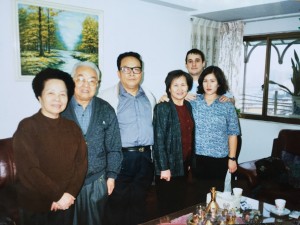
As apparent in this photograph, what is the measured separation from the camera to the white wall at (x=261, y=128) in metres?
4.24

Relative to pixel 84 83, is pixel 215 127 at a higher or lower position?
lower

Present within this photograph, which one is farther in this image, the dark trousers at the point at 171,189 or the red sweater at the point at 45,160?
the dark trousers at the point at 171,189

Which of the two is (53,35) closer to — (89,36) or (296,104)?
(89,36)

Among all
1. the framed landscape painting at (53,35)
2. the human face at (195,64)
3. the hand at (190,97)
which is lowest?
the hand at (190,97)

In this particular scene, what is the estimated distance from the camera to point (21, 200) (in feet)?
5.42

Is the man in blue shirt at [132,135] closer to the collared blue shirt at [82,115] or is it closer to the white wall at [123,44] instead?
the collared blue shirt at [82,115]

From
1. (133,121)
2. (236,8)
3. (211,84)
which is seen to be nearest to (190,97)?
(211,84)

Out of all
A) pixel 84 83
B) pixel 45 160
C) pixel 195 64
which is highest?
pixel 195 64

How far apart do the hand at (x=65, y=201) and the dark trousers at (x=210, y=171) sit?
1129 millimetres

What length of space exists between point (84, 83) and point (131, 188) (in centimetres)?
97

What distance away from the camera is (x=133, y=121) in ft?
7.39

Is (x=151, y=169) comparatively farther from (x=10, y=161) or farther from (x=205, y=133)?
(x=10, y=161)

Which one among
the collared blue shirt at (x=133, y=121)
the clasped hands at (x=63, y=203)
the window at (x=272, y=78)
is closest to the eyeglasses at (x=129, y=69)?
the collared blue shirt at (x=133, y=121)

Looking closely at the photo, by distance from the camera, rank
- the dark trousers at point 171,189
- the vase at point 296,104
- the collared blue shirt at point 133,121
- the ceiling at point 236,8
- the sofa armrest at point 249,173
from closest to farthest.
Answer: the collared blue shirt at point 133,121
the dark trousers at point 171,189
the sofa armrest at point 249,173
the ceiling at point 236,8
the vase at point 296,104
